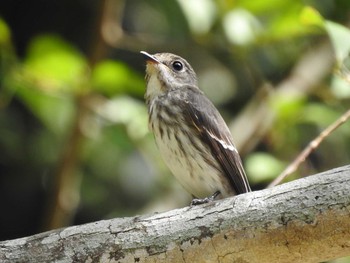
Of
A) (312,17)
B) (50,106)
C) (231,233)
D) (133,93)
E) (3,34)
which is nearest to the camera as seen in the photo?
(231,233)

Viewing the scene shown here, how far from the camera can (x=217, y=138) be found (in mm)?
4039

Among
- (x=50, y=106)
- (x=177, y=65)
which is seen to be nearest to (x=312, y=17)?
(x=177, y=65)

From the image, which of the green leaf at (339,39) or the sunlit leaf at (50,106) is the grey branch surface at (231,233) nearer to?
the green leaf at (339,39)

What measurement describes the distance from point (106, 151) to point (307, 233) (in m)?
2.71

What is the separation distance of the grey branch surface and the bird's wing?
1082 mm

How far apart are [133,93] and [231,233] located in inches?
92.1

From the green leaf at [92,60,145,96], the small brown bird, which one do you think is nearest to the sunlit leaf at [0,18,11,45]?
the green leaf at [92,60,145,96]

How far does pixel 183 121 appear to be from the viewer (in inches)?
159

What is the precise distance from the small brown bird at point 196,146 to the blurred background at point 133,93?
7.9 inches

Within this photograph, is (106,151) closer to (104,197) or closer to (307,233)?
(104,197)

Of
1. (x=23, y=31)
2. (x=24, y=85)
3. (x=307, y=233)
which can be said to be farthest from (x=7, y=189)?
(x=307, y=233)

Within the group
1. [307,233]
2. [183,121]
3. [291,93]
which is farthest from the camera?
[291,93]

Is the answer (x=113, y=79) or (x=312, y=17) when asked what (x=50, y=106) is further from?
(x=312, y=17)

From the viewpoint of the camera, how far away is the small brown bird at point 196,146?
3922 mm
